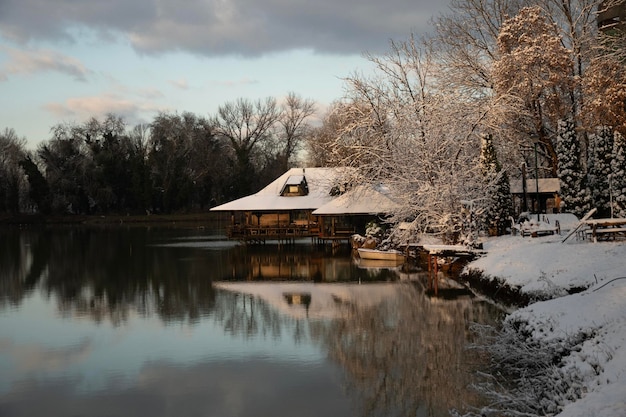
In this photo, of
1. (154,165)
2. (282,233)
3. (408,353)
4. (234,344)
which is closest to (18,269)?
(282,233)

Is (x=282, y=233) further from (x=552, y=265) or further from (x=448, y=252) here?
(x=552, y=265)

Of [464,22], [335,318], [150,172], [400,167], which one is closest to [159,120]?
[150,172]

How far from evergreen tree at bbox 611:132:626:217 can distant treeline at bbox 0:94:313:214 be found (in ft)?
168

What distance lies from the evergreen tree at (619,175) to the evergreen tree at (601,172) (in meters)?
1.24

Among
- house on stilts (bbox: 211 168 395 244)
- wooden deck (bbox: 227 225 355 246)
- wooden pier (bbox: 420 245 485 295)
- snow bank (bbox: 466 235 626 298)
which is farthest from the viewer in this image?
wooden deck (bbox: 227 225 355 246)

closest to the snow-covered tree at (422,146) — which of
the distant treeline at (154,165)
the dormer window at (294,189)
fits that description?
the dormer window at (294,189)

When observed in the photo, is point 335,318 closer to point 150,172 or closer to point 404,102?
point 404,102

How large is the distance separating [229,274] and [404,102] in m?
12.3

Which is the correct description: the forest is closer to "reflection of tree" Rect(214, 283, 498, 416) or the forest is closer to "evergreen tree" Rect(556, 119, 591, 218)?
"evergreen tree" Rect(556, 119, 591, 218)

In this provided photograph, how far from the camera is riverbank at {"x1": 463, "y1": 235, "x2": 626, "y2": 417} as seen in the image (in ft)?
26.3

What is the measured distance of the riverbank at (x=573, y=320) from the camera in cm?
801

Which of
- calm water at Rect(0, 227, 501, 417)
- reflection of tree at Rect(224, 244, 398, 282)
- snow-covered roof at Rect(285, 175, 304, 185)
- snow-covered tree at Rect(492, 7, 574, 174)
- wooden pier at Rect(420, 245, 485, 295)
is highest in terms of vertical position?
snow-covered tree at Rect(492, 7, 574, 174)

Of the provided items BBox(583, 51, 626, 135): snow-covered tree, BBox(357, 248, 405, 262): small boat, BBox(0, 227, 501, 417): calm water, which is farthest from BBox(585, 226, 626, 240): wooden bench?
BBox(357, 248, 405, 262): small boat

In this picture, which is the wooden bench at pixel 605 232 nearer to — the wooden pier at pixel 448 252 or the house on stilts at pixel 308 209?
the wooden pier at pixel 448 252
